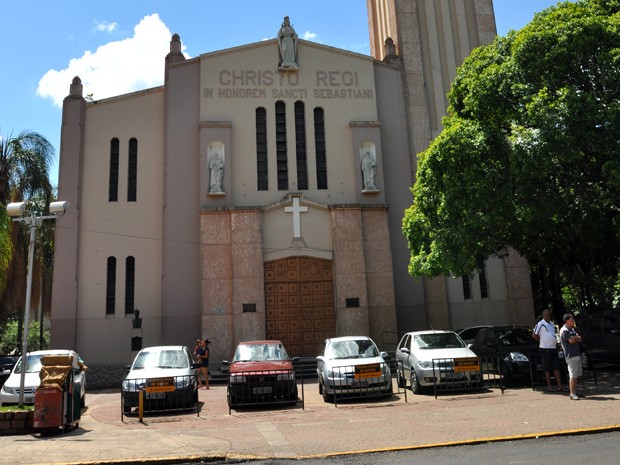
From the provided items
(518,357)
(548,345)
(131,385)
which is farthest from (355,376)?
(131,385)

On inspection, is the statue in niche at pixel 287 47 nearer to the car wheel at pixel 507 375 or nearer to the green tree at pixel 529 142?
the green tree at pixel 529 142

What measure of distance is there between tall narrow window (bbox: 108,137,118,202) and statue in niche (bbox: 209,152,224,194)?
4.32 meters

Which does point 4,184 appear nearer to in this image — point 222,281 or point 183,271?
point 183,271

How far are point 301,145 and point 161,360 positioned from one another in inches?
506

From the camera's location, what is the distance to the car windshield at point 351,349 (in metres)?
15.0

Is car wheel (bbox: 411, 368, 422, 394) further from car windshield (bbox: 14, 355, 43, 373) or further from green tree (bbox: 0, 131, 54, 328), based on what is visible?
green tree (bbox: 0, 131, 54, 328)

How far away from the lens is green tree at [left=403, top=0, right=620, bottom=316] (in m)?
14.1

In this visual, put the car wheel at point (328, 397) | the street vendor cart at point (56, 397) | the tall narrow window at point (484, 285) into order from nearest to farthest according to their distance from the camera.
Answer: the street vendor cart at point (56, 397)
the car wheel at point (328, 397)
the tall narrow window at point (484, 285)

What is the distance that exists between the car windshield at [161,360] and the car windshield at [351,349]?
3.82 m

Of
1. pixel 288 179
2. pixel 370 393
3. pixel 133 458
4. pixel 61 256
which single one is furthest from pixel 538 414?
pixel 61 256

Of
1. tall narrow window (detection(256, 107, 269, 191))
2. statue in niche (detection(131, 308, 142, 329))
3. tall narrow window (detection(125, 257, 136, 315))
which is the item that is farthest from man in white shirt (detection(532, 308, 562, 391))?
tall narrow window (detection(125, 257, 136, 315))

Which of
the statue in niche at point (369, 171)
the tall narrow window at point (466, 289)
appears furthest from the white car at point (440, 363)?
the statue in niche at point (369, 171)

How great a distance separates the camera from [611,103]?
13.9 meters

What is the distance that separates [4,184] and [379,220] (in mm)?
16180
